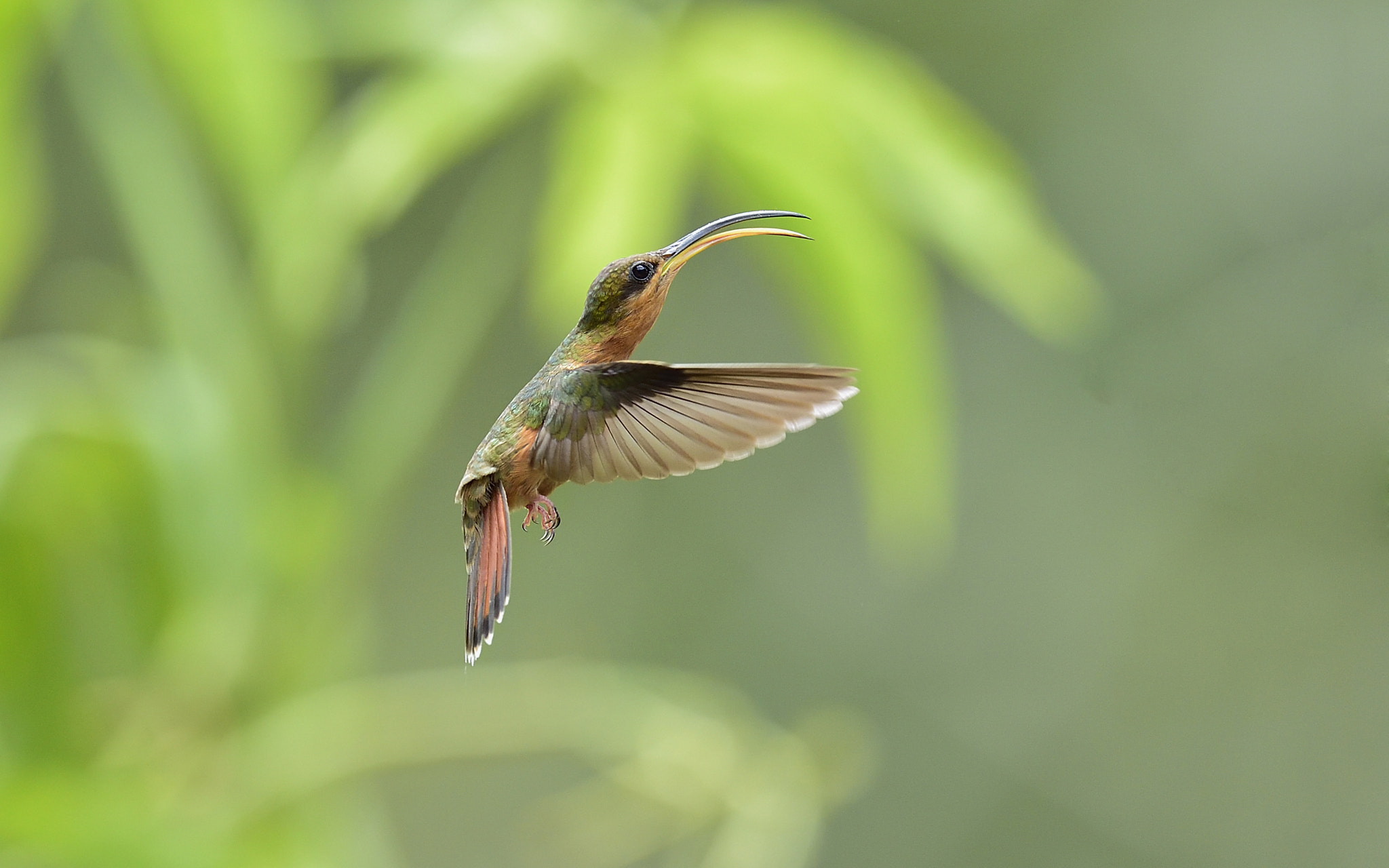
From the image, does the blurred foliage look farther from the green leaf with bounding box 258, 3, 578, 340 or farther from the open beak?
the open beak

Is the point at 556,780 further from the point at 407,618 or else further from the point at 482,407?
the point at 482,407

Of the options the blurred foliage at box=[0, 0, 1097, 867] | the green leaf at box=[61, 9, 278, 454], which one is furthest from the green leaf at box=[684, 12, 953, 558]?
the green leaf at box=[61, 9, 278, 454]

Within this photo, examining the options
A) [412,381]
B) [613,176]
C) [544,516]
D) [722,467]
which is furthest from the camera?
[722,467]

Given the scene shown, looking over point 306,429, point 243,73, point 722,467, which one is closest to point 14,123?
point 243,73

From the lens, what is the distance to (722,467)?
1.76 metres

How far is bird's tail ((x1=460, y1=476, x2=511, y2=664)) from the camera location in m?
0.16

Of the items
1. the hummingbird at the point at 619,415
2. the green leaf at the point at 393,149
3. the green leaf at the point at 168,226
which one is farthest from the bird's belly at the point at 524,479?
the green leaf at the point at 168,226

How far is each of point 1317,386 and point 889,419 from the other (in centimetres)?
154

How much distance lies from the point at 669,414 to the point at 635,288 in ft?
0.06

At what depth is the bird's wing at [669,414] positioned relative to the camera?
16cm

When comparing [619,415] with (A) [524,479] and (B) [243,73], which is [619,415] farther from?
(B) [243,73]

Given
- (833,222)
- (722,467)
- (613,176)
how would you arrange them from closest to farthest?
1. (613,176)
2. (833,222)
3. (722,467)

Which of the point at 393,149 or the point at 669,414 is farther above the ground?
the point at 393,149

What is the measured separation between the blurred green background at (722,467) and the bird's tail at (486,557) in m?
0.08
